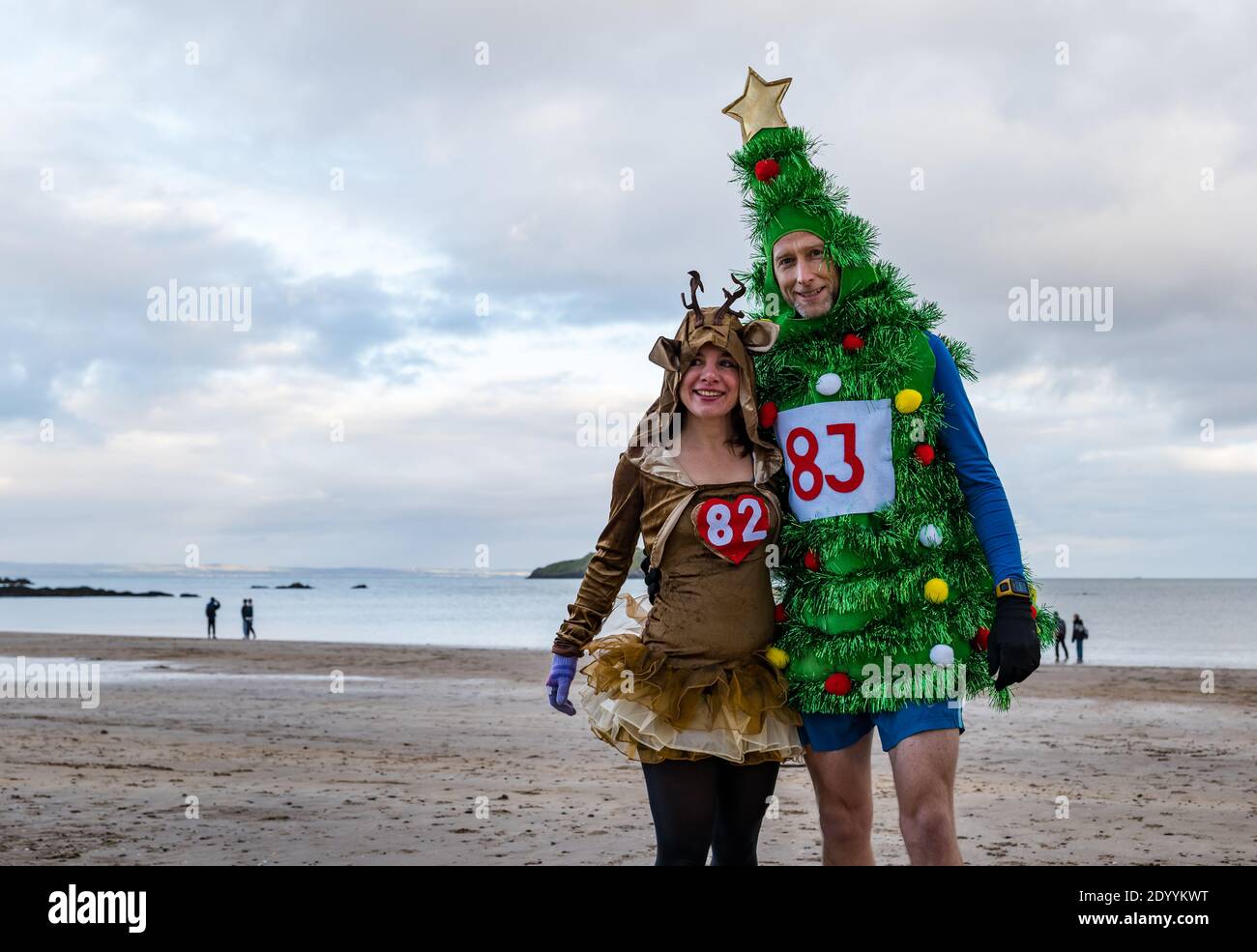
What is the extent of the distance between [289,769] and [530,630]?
113ft

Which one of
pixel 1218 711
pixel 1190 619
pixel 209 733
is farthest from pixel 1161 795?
pixel 1190 619

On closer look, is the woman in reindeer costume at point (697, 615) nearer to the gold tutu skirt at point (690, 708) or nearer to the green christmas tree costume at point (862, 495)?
the gold tutu skirt at point (690, 708)

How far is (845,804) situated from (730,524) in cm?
97

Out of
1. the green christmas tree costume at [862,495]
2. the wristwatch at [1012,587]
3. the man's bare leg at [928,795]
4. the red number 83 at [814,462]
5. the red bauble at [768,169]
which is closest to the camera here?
the man's bare leg at [928,795]

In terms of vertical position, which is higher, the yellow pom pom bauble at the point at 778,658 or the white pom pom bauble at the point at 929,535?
the white pom pom bauble at the point at 929,535

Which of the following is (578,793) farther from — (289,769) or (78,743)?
(78,743)

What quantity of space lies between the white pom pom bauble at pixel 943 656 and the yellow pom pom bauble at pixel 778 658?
466 mm

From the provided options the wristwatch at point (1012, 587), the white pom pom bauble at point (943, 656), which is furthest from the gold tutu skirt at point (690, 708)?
the wristwatch at point (1012, 587)

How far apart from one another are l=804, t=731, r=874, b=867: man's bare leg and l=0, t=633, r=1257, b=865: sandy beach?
2.57 metres

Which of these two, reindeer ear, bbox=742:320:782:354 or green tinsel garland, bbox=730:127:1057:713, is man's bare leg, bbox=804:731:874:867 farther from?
reindeer ear, bbox=742:320:782:354

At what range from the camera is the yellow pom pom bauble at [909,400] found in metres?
3.56

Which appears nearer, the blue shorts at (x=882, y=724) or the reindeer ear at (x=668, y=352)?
the blue shorts at (x=882, y=724)

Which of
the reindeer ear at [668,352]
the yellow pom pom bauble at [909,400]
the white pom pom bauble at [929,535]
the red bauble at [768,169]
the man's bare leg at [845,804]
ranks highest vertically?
the red bauble at [768,169]

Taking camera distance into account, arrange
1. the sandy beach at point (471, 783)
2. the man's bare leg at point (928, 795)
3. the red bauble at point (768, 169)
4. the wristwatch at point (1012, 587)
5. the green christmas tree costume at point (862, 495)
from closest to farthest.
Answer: the man's bare leg at point (928, 795), the wristwatch at point (1012, 587), the green christmas tree costume at point (862, 495), the red bauble at point (768, 169), the sandy beach at point (471, 783)
